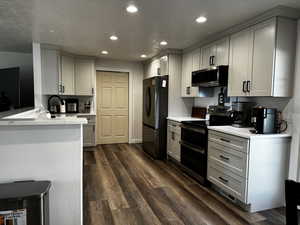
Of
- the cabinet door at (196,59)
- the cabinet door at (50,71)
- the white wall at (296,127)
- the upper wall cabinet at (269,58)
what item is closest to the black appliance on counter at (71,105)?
the cabinet door at (50,71)

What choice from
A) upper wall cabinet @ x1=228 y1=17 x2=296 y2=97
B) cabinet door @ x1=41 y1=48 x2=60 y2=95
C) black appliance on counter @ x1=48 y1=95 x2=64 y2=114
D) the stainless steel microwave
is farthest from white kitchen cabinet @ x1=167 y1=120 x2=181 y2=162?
black appliance on counter @ x1=48 y1=95 x2=64 y2=114

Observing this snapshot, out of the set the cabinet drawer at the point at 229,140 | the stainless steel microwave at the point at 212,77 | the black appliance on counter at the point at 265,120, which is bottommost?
the cabinet drawer at the point at 229,140

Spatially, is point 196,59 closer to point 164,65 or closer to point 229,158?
point 164,65

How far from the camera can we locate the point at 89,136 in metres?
5.23

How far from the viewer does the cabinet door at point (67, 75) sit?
4.68 meters

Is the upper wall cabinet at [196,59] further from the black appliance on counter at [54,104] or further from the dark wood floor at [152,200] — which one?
the black appliance on counter at [54,104]

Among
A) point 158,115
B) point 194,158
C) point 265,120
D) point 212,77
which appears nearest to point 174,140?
point 158,115

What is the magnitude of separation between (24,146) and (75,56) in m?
3.87

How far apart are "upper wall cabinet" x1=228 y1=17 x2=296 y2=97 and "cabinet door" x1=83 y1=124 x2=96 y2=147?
3.79 metres

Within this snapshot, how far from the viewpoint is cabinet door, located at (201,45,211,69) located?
351cm

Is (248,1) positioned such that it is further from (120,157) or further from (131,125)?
(131,125)

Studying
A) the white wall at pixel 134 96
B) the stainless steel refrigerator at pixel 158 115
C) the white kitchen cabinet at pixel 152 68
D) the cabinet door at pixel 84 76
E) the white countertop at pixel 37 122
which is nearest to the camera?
the white countertop at pixel 37 122

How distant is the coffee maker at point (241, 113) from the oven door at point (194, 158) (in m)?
0.70

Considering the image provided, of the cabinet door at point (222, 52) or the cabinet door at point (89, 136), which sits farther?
the cabinet door at point (89, 136)
